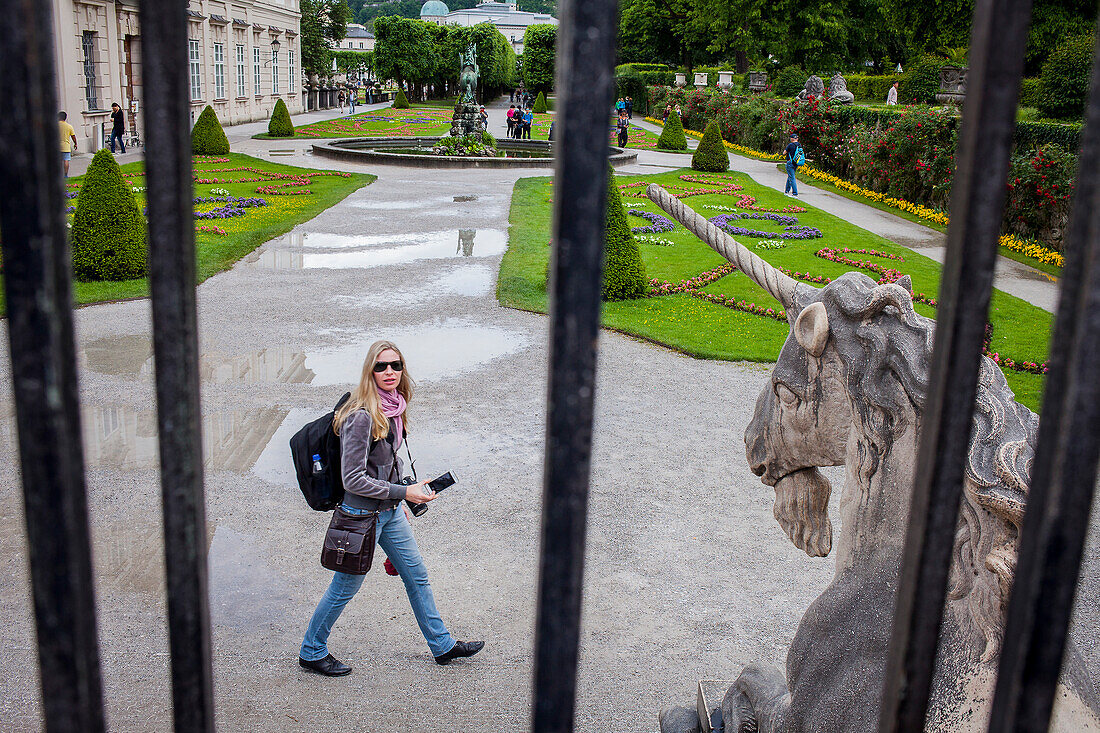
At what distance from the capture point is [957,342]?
768 mm

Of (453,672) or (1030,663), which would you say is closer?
(1030,663)

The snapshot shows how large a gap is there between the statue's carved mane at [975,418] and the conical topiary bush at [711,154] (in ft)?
73.6

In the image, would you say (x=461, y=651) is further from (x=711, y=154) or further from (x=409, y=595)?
(x=711, y=154)

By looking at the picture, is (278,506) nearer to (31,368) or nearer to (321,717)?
(321,717)

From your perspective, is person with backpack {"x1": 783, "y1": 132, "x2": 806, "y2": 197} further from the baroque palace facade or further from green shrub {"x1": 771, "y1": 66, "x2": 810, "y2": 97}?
green shrub {"x1": 771, "y1": 66, "x2": 810, "y2": 97}

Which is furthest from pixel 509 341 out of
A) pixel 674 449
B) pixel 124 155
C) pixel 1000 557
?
pixel 124 155

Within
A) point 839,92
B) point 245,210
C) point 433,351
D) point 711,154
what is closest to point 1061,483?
point 433,351

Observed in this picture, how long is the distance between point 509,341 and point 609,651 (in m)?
5.06

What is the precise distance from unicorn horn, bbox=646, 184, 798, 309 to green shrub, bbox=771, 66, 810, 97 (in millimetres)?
36879

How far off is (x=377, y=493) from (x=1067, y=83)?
690 inches

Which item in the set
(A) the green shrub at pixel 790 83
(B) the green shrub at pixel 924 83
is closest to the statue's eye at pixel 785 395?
(B) the green shrub at pixel 924 83

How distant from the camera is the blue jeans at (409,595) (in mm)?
3824

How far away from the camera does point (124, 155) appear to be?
24.4m

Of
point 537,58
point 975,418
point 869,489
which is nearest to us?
point 975,418
